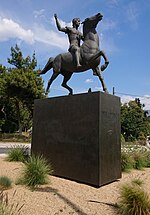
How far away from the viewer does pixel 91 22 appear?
278 inches

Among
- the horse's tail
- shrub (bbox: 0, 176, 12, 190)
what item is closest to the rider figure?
the horse's tail

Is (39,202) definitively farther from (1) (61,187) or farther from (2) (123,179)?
(2) (123,179)

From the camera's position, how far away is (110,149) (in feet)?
20.6

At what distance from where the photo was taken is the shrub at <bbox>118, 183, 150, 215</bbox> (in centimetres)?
371

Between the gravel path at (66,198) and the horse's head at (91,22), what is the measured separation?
4810 mm

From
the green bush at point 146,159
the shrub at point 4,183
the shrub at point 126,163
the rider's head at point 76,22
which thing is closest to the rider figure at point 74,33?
the rider's head at point 76,22

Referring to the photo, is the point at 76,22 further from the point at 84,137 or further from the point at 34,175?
the point at 34,175

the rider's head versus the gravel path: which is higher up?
the rider's head

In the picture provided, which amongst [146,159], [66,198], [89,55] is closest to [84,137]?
[66,198]

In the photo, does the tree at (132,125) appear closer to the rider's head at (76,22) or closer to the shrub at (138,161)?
the shrub at (138,161)

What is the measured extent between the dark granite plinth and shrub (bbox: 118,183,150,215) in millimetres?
1730

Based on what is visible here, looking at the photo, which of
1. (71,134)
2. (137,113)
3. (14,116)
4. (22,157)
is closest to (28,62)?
(14,116)

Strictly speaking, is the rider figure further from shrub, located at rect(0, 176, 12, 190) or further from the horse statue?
shrub, located at rect(0, 176, 12, 190)

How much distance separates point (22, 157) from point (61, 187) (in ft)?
12.6
